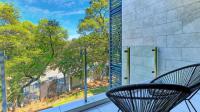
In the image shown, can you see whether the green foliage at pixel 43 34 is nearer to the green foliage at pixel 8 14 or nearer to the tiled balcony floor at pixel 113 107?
the green foliage at pixel 8 14

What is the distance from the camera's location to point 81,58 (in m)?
2.51

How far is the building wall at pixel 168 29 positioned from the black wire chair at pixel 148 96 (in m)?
1.68

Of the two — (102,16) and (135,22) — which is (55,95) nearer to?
(135,22)

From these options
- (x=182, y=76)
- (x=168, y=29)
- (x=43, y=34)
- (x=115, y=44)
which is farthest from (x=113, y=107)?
(x=43, y=34)

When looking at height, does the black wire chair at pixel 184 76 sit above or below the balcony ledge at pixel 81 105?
above

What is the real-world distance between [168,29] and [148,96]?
6.98 feet

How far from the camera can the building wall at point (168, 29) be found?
2580 mm

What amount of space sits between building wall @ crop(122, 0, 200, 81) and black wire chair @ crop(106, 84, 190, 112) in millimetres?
1681

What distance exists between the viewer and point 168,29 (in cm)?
296

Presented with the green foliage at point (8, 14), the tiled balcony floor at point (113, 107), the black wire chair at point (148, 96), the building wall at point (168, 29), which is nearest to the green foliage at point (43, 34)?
the green foliage at point (8, 14)

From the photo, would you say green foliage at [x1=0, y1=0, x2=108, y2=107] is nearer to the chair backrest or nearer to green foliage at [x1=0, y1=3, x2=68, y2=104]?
green foliage at [x1=0, y1=3, x2=68, y2=104]

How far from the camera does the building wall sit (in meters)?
2.58

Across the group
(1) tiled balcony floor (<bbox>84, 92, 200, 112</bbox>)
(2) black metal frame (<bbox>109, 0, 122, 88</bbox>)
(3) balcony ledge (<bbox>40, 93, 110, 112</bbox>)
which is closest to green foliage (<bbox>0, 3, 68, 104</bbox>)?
(2) black metal frame (<bbox>109, 0, 122, 88</bbox>)

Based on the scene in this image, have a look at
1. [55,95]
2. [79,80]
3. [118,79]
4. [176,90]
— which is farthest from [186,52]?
[55,95]
